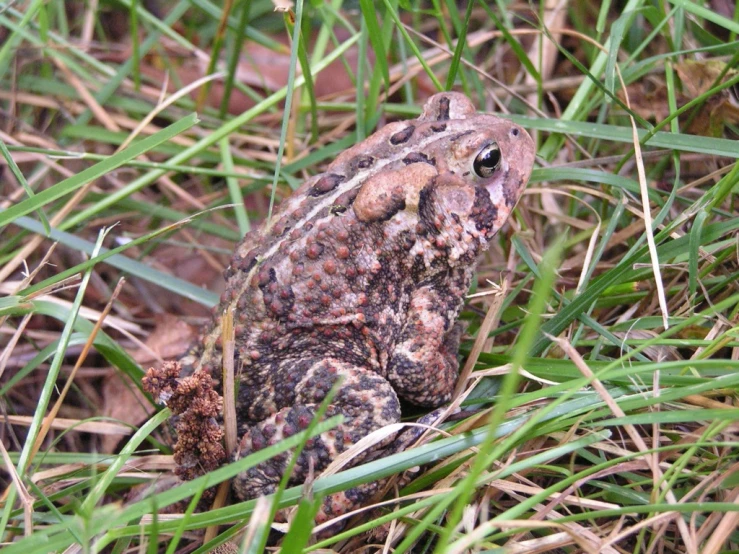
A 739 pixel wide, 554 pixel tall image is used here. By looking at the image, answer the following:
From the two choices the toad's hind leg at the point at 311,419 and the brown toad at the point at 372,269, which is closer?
the toad's hind leg at the point at 311,419

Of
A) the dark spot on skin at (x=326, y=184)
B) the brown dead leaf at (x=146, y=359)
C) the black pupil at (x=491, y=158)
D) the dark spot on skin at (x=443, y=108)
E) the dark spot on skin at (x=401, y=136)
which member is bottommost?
the brown dead leaf at (x=146, y=359)

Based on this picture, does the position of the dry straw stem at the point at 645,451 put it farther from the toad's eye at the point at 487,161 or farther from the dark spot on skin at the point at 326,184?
the dark spot on skin at the point at 326,184

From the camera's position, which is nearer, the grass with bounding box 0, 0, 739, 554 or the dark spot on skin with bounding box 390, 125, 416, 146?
the grass with bounding box 0, 0, 739, 554

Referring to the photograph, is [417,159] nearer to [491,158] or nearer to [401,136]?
[401,136]

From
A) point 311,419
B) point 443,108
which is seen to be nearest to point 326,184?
point 443,108

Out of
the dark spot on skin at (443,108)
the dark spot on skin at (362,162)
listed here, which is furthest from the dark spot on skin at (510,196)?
the dark spot on skin at (362,162)

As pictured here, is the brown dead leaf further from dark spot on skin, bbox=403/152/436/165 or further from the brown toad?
dark spot on skin, bbox=403/152/436/165

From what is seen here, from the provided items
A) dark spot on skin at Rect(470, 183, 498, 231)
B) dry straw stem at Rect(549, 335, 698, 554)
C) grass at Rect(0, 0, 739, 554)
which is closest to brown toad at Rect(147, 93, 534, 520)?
dark spot on skin at Rect(470, 183, 498, 231)
